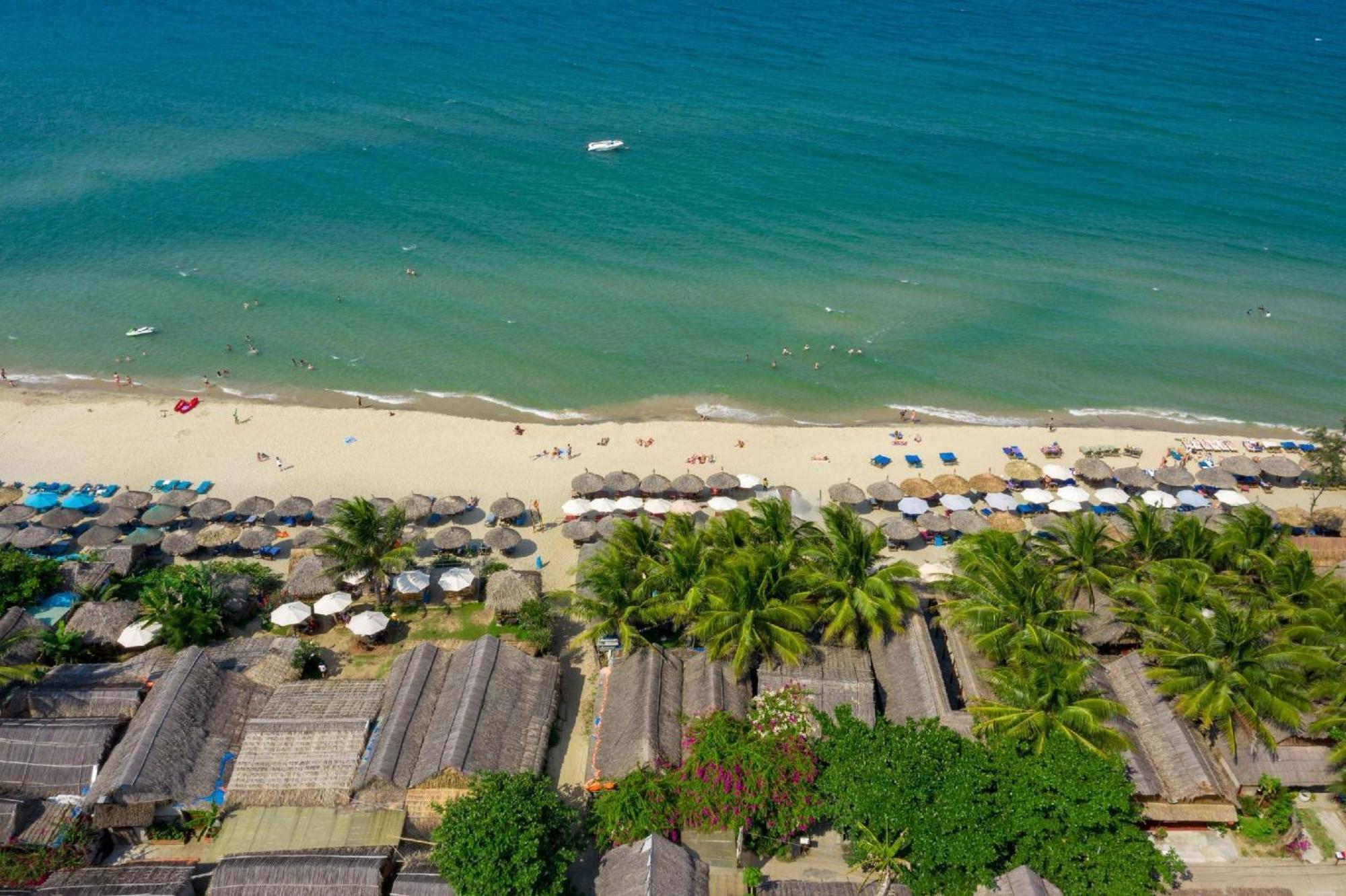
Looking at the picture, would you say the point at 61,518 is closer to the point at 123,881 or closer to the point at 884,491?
the point at 123,881

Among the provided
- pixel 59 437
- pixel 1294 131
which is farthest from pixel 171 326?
pixel 1294 131

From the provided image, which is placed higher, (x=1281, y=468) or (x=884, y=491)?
(x=1281, y=468)

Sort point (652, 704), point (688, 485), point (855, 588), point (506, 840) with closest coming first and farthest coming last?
1. point (506, 840)
2. point (652, 704)
3. point (855, 588)
4. point (688, 485)

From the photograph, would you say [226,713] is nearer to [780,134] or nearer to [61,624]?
[61,624]

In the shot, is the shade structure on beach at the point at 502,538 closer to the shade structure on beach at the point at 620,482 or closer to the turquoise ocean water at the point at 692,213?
the shade structure on beach at the point at 620,482

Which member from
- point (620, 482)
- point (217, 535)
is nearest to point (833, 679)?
point (620, 482)

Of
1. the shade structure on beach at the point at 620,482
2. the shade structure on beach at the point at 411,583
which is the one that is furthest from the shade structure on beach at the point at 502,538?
the shade structure on beach at the point at 620,482
